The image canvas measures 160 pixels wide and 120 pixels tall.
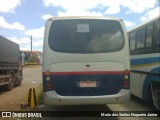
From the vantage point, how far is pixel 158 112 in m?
10.0

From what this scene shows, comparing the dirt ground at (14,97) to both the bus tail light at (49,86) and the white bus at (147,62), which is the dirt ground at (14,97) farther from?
the white bus at (147,62)

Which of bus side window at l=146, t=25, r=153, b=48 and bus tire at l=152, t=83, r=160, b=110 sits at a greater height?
bus side window at l=146, t=25, r=153, b=48

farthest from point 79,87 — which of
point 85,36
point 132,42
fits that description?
point 132,42

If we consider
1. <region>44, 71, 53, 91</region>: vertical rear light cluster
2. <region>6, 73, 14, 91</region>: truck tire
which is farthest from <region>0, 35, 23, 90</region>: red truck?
<region>44, 71, 53, 91</region>: vertical rear light cluster

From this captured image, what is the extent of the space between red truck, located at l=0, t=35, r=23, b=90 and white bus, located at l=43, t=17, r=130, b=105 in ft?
31.9

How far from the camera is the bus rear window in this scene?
8656 millimetres

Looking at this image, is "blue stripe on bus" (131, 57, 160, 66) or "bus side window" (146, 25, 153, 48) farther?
"bus side window" (146, 25, 153, 48)

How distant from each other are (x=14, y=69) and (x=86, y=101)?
14476mm

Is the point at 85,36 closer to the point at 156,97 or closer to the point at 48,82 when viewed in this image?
the point at 48,82

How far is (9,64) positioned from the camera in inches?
791

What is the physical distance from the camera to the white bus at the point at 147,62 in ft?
32.3

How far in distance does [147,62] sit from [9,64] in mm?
11677

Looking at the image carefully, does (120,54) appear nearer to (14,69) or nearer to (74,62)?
(74,62)

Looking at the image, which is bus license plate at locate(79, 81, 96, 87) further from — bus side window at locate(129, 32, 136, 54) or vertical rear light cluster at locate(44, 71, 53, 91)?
bus side window at locate(129, 32, 136, 54)
